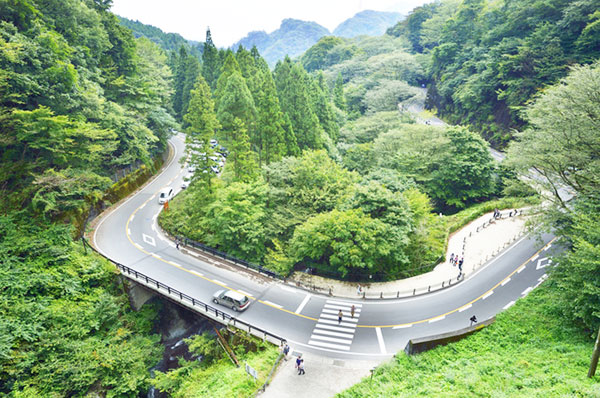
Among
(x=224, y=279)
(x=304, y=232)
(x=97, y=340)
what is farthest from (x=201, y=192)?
(x=97, y=340)

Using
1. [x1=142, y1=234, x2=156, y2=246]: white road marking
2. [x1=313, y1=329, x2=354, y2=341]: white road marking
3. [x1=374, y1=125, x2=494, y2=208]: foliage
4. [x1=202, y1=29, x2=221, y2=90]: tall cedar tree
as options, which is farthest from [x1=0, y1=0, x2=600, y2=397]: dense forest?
[x1=202, y1=29, x2=221, y2=90]: tall cedar tree

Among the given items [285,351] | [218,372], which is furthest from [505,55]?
[218,372]

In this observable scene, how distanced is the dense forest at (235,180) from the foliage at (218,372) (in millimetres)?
369

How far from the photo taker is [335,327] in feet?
67.0

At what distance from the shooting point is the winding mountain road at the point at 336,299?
1972 centimetres

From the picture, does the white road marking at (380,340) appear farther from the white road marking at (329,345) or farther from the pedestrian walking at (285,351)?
the pedestrian walking at (285,351)

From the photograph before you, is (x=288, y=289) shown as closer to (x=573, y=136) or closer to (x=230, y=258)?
(x=230, y=258)

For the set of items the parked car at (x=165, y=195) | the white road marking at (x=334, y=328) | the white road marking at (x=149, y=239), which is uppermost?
the parked car at (x=165, y=195)

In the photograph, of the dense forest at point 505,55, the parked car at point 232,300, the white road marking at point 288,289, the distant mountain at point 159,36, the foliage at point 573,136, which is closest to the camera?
the foliage at point 573,136

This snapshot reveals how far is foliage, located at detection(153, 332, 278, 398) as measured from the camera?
1697cm

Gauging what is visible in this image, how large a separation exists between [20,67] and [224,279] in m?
21.3

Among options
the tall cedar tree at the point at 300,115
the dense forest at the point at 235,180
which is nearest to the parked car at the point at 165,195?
the dense forest at the point at 235,180

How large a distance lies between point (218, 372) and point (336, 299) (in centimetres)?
919

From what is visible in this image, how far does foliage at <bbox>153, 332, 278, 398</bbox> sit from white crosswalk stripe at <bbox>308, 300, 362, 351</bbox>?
117 inches
